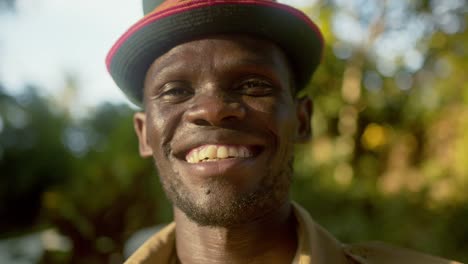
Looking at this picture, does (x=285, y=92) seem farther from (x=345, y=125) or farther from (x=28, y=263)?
(x=28, y=263)

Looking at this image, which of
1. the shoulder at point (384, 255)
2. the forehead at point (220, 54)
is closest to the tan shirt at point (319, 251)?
the shoulder at point (384, 255)

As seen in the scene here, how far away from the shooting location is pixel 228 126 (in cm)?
160

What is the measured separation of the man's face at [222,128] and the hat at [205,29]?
0.14 feet

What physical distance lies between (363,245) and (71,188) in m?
4.94

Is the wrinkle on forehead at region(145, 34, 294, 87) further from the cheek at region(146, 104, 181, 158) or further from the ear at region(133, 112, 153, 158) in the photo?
the ear at region(133, 112, 153, 158)

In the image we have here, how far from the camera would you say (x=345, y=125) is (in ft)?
21.7

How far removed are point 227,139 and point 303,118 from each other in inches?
23.9

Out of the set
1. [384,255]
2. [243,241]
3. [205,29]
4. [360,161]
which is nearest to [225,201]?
[243,241]

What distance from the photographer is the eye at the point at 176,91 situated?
66.6 inches

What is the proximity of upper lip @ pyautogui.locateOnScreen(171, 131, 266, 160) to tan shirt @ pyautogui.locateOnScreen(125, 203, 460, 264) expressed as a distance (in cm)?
41

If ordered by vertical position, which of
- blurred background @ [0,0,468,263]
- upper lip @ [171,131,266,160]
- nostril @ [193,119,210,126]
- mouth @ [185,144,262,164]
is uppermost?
nostril @ [193,119,210,126]

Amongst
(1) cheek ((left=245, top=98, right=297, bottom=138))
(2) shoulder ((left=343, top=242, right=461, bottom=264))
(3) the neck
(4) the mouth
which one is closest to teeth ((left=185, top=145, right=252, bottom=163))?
(4) the mouth

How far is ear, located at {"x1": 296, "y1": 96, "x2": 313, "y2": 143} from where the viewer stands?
2039 millimetres

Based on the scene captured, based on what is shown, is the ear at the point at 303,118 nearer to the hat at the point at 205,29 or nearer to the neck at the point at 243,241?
the hat at the point at 205,29
